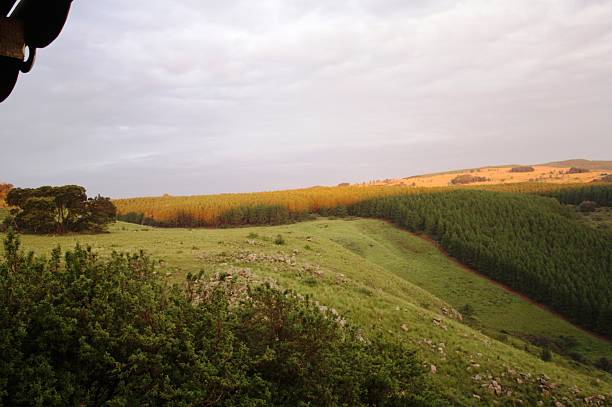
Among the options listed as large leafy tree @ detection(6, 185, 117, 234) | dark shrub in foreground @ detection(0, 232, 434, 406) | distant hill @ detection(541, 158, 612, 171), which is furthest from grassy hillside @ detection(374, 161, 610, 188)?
dark shrub in foreground @ detection(0, 232, 434, 406)

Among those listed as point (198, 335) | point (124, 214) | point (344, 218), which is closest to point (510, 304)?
point (344, 218)

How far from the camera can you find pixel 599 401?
12.0 metres

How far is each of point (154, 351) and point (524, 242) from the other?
4537cm

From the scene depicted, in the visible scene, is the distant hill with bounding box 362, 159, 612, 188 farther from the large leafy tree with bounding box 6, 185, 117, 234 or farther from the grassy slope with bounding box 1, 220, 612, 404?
the large leafy tree with bounding box 6, 185, 117, 234

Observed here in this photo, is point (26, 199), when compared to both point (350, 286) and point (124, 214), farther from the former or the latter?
point (124, 214)

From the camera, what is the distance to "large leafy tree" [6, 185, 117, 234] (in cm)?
2070

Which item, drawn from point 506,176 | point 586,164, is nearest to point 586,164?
point 586,164

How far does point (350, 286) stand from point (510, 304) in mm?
22503

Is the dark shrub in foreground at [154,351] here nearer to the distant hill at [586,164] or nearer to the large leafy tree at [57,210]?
the large leafy tree at [57,210]

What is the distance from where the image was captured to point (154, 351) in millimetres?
5195

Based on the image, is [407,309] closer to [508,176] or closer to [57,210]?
[57,210]

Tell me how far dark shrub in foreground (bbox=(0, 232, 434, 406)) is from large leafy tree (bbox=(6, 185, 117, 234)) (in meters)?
17.9

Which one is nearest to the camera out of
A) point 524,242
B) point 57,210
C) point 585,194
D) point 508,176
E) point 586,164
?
point 57,210

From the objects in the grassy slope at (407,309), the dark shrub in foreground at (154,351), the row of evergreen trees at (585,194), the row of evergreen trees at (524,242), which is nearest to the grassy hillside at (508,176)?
the row of evergreen trees at (585,194)
